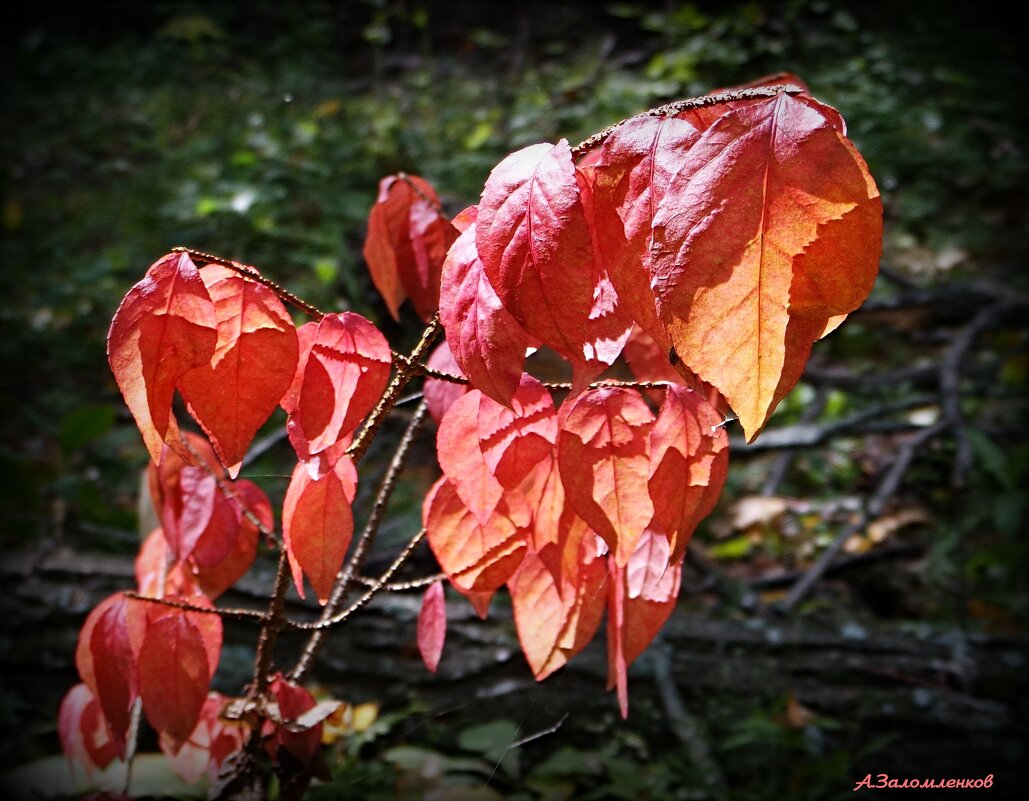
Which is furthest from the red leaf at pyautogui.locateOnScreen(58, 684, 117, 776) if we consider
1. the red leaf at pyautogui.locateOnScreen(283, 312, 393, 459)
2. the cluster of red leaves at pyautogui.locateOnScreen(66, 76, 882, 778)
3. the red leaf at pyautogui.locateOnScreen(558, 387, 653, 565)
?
the red leaf at pyautogui.locateOnScreen(558, 387, 653, 565)

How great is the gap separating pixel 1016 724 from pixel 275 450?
1.78m

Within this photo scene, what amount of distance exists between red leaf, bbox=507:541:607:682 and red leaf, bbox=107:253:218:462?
14.3 inches

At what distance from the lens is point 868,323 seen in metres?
2.90

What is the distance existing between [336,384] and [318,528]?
148 millimetres

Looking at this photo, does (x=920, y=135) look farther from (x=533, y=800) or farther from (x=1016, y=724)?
(x=533, y=800)

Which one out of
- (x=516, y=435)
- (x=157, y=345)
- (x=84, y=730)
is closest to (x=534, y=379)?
(x=516, y=435)

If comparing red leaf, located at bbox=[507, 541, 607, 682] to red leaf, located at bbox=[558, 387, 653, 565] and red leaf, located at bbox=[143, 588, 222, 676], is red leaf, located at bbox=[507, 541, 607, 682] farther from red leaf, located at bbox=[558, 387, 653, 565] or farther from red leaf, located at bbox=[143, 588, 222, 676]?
red leaf, located at bbox=[143, 588, 222, 676]

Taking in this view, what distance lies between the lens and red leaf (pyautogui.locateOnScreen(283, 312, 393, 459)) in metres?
0.63

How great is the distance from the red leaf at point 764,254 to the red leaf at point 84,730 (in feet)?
3.25

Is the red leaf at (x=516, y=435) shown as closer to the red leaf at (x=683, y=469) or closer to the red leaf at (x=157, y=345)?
the red leaf at (x=683, y=469)

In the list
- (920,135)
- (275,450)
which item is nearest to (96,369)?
(275,450)

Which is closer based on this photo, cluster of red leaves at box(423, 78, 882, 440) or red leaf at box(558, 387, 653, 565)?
cluster of red leaves at box(423, 78, 882, 440)

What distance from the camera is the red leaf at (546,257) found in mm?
500

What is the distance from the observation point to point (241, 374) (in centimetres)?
59
